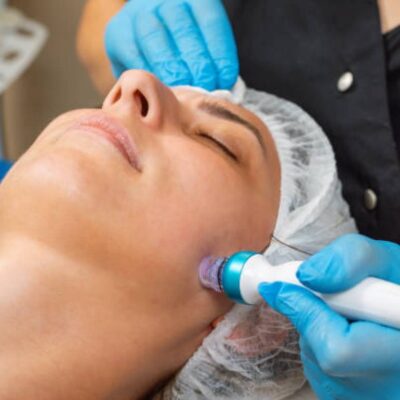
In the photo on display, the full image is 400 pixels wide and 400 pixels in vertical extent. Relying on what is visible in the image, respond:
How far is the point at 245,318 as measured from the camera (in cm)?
107

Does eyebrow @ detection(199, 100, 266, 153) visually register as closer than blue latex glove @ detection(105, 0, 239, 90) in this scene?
Yes

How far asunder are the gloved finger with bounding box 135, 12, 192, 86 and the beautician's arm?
1.05ft

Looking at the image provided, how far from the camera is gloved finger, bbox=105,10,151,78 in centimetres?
143

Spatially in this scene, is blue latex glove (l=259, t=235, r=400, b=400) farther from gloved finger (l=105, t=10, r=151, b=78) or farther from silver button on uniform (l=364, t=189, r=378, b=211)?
gloved finger (l=105, t=10, r=151, b=78)

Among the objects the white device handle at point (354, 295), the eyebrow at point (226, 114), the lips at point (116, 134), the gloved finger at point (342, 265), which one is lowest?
the white device handle at point (354, 295)

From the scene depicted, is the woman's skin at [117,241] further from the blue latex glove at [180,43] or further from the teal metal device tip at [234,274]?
the blue latex glove at [180,43]

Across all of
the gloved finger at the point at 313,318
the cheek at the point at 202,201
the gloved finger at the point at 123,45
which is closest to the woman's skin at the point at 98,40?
the gloved finger at the point at 123,45

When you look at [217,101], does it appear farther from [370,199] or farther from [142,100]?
[370,199]

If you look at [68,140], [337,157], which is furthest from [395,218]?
[68,140]

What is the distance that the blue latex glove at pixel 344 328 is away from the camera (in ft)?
2.66

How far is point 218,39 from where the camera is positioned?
137 cm

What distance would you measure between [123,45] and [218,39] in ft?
0.74

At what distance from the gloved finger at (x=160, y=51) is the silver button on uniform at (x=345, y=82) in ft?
1.05

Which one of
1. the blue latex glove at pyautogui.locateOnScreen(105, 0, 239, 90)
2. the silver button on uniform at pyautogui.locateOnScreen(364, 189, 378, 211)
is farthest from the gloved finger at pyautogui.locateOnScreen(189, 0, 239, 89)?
the silver button on uniform at pyautogui.locateOnScreen(364, 189, 378, 211)
